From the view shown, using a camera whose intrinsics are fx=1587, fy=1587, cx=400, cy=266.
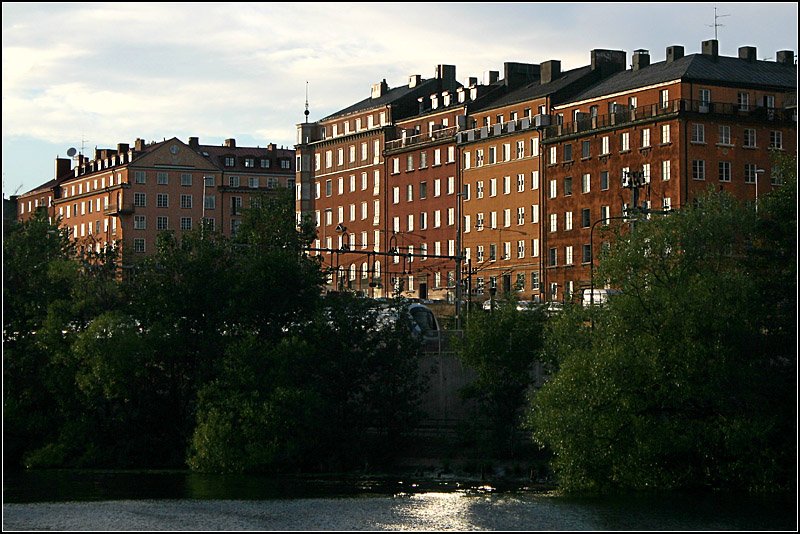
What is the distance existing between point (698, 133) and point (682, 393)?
6381 centimetres

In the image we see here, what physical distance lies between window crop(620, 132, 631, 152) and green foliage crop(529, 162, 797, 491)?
62.7 metres

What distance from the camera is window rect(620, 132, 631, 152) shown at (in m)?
130

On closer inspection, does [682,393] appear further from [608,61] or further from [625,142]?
[608,61]

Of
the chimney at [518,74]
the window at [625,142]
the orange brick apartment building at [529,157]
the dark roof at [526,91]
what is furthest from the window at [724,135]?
the chimney at [518,74]

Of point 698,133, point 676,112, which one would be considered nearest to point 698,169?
point 698,133

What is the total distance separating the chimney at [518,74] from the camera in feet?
505

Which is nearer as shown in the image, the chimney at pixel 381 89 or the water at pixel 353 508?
the water at pixel 353 508

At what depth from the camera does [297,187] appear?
577 feet

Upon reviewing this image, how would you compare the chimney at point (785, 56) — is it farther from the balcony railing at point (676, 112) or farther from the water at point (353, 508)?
the water at point (353, 508)

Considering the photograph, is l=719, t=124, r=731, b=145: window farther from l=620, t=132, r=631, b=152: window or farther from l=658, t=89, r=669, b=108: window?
l=620, t=132, r=631, b=152: window

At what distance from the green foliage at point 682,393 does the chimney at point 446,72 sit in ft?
330

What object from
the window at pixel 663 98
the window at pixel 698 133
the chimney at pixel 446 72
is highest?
the chimney at pixel 446 72

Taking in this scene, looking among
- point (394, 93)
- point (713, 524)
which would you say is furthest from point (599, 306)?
point (394, 93)

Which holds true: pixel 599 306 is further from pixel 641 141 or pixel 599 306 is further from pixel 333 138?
pixel 333 138
